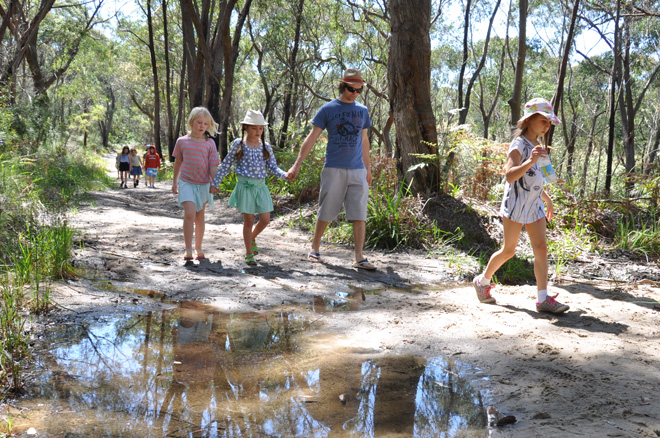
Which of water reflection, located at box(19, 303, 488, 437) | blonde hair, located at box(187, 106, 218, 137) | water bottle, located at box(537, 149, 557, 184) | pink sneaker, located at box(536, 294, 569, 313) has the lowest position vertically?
water reflection, located at box(19, 303, 488, 437)

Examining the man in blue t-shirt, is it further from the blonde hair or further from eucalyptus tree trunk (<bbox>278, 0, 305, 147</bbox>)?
eucalyptus tree trunk (<bbox>278, 0, 305, 147</bbox>)

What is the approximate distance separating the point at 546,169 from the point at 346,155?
2.50 meters

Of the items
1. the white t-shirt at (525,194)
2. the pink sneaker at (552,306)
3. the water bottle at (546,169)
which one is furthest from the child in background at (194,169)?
the pink sneaker at (552,306)

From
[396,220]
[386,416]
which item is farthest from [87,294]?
[396,220]

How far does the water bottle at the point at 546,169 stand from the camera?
160 inches

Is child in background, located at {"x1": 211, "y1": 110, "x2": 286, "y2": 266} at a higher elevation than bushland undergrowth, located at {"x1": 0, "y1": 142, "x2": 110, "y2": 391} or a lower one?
higher

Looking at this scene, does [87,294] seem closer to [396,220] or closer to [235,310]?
[235,310]

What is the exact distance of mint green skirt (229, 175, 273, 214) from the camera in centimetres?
619

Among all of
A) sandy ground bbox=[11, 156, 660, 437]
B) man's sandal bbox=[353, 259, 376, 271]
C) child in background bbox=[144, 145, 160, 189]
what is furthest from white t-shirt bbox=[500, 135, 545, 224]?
child in background bbox=[144, 145, 160, 189]

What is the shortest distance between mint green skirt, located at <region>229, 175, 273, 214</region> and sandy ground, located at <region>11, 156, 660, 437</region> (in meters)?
0.65

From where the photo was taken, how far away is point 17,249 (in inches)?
203

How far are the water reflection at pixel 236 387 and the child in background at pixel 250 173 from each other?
2498mm

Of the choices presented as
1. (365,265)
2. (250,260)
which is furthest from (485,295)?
(250,260)

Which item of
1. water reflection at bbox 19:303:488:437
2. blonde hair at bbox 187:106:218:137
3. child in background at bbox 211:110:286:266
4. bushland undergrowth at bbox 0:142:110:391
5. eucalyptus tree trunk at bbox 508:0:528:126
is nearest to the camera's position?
water reflection at bbox 19:303:488:437
